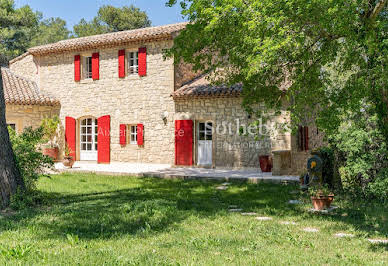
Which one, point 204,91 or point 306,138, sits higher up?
point 204,91

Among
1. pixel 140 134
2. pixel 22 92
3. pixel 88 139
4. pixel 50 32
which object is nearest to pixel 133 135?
pixel 140 134

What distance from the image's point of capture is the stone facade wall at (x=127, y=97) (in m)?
15.2

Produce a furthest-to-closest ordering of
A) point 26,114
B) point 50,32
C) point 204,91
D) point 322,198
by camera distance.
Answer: point 50,32 → point 26,114 → point 204,91 → point 322,198

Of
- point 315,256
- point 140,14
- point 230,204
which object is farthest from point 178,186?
point 140,14

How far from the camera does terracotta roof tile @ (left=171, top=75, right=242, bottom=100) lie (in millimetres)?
13573

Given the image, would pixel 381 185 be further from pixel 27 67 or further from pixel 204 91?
pixel 27 67

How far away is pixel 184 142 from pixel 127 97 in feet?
11.0

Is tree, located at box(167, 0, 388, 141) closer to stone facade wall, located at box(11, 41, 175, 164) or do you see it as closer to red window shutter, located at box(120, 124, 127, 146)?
stone facade wall, located at box(11, 41, 175, 164)

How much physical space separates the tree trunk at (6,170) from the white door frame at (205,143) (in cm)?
835

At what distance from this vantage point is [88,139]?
1706 centimetres

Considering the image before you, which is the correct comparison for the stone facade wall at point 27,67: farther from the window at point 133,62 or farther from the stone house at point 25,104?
the window at point 133,62

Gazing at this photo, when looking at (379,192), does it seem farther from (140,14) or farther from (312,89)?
(140,14)

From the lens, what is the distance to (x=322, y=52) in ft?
20.2

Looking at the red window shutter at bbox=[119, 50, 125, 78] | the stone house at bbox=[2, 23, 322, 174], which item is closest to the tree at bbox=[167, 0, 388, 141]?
the stone house at bbox=[2, 23, 322, 174]
